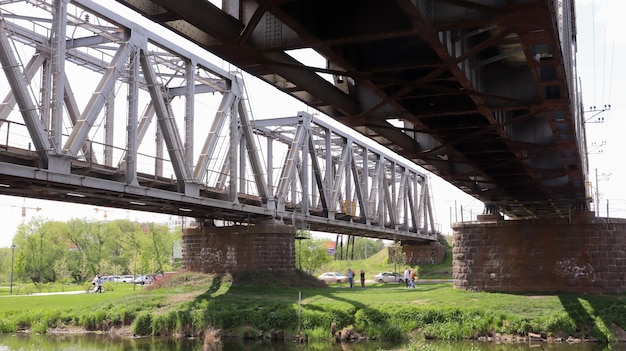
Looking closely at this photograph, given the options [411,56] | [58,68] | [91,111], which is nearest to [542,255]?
[91,111]

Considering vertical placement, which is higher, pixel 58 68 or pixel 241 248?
pixel 58 68

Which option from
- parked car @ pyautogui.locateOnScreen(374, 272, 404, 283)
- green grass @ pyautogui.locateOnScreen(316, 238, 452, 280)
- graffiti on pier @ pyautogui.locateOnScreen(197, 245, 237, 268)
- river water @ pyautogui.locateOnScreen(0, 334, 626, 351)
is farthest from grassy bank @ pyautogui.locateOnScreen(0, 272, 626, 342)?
green grass @ pyautogui.locateOnScreen(316, 238, 452, 280)

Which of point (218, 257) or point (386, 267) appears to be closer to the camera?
point (218, 257)

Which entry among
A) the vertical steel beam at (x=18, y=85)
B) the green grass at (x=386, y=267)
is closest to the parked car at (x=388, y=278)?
the green grass at (x=386, y=267)

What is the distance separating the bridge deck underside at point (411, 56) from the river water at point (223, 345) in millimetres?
7449

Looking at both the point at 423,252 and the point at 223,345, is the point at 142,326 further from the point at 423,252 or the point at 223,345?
the point at 423,252

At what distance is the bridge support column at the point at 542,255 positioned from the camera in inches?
1206

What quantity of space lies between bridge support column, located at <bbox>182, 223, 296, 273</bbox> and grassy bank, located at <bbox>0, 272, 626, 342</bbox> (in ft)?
3.80

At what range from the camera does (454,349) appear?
24078mm

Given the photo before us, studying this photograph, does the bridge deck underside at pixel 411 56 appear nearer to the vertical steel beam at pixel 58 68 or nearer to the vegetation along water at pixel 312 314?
the vegetation along water at pixel 312 314

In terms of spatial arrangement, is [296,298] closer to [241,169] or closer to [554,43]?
[241,169]

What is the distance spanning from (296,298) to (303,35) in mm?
23716

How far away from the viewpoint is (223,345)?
1086 inches

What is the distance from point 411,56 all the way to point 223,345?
17945mm
